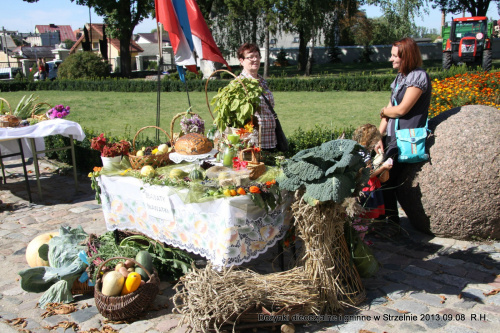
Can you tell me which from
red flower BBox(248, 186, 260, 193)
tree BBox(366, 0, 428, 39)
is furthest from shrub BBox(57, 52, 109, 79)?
red flower BBox(248, 186, 260, 193)

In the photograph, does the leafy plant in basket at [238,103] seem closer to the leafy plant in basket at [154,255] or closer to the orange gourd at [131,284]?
the leafy plant in basket at [154,255]

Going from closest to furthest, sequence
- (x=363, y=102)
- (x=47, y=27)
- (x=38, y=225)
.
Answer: (x=38, y=225)
(x=363, y=102)
(x=47, y=27)

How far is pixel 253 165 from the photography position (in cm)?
362

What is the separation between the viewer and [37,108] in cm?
808

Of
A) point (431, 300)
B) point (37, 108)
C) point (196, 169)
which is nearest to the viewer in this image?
point (431, 300)

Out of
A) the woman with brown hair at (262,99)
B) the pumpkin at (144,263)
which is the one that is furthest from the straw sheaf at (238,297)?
the woman with brown hair at (262,99)

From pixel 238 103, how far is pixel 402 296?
2197mm

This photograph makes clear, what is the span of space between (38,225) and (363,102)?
40.2 ft

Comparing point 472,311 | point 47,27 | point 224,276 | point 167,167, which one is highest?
point 47,27

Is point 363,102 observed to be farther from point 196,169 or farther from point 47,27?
point 47,27

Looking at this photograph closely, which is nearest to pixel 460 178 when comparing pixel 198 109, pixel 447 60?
pixel 198 109

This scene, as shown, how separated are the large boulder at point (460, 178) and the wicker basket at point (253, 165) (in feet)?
5.67

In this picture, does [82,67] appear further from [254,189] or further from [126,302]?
[254,189]

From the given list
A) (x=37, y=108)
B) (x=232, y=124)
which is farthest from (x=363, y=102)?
(x=232, y=124)
